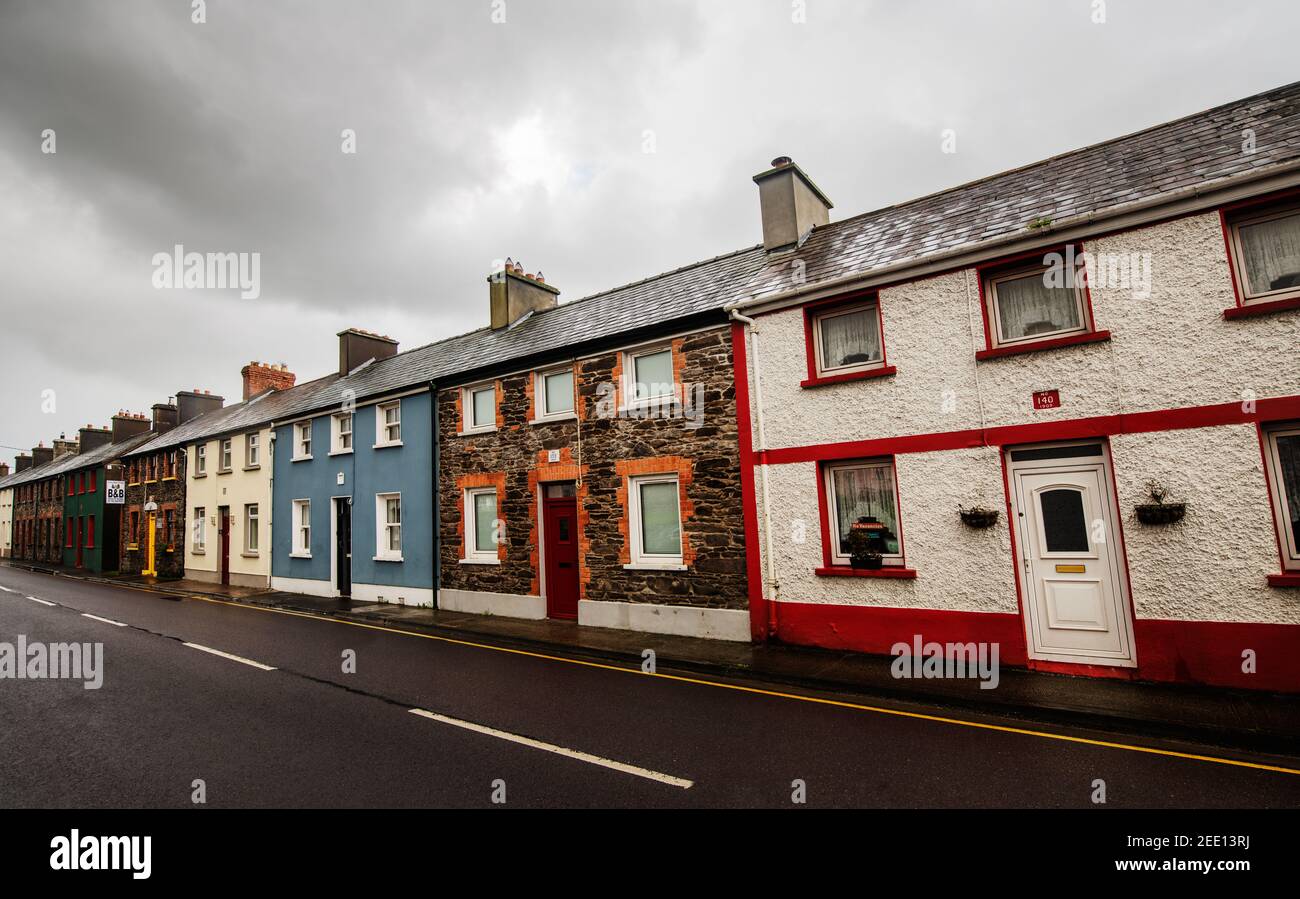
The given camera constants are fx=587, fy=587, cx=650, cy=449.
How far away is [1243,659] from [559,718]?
24.8 feet

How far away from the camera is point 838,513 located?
9477 millimetres

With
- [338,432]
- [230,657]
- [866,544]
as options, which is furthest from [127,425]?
[866,544]

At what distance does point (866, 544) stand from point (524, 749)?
5.81m

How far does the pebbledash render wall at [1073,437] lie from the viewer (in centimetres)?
660

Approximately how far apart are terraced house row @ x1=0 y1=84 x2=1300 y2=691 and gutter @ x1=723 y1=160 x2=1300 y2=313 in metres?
0.03

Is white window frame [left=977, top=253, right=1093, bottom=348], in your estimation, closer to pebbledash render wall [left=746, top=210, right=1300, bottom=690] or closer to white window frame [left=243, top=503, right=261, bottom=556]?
pebbledash render wall [left=746, top=210, right=1300, bottom=690]

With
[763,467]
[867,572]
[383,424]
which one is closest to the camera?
[867,572]

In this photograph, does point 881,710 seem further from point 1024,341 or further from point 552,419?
point 552,419

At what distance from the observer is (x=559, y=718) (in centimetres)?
649

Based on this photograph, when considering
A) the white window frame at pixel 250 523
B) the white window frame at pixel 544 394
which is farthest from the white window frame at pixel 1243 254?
the white window frame at pixel 250 523

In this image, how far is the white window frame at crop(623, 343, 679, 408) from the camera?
37.2 ft
